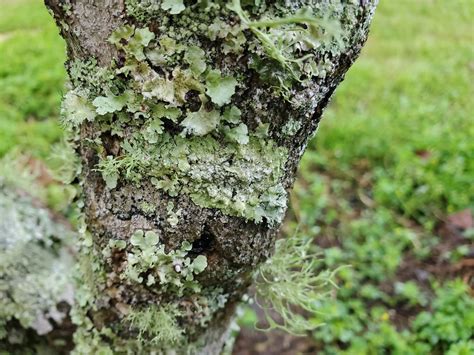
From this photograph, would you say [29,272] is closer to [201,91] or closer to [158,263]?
[158,263]

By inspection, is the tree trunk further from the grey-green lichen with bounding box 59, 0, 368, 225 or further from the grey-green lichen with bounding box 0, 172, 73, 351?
the grey-green lichen with bounding box 0, 172, 73, 351

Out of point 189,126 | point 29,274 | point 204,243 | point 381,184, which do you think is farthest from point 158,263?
point 381,184

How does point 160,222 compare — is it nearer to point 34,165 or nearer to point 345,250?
point 345,250

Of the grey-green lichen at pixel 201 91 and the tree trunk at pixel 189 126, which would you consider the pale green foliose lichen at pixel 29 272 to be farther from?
the grey-green lichen at pixel 201 91

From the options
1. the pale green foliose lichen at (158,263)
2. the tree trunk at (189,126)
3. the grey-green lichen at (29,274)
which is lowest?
the grey-green lichen at (29,274)

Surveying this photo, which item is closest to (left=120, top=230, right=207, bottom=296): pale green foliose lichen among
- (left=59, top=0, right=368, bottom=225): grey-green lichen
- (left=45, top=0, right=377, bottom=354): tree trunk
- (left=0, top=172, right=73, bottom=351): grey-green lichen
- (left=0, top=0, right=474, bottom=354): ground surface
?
(left=45, top=0, right=377, bottom=354): tree trunk

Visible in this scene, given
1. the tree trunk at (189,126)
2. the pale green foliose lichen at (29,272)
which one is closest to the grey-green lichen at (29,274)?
the pale green foliose lichen at (29,272)

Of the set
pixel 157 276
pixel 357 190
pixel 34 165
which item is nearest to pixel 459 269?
pixel 357 190
